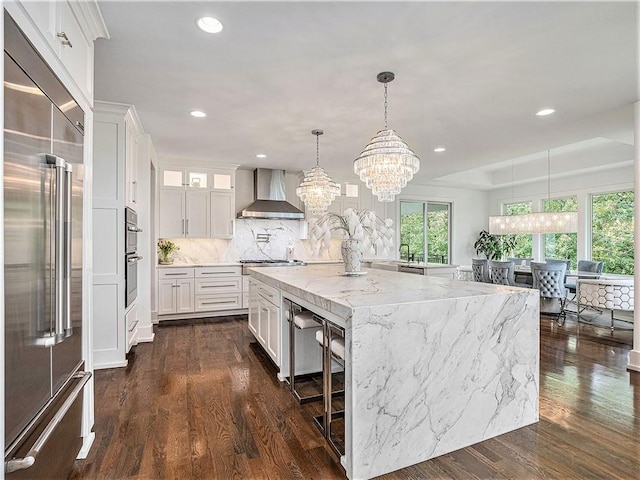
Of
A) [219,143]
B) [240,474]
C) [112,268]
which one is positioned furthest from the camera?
[219,143]

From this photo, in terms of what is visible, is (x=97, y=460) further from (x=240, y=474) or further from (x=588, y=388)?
(x=588, y=388)

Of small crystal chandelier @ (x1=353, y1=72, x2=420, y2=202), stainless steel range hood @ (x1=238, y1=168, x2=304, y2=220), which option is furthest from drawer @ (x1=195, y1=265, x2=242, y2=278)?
small crystal chandelier @ (x1=353, y1=72, x2=420, y2=202)

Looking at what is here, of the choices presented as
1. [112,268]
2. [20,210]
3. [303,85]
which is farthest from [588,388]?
[112,268]

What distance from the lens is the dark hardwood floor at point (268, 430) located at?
187 centimetres

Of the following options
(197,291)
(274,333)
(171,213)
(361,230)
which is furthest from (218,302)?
(361,230)

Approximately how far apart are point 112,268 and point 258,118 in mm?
2118

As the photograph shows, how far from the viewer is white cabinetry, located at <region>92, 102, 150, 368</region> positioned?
11.0 ft

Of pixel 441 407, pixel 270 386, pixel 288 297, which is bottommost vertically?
pixel 270 386

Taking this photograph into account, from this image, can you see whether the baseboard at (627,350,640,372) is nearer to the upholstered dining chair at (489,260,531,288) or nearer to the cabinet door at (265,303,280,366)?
the upholstered dining chair at (489,260,531,288)

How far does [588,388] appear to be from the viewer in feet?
9.45

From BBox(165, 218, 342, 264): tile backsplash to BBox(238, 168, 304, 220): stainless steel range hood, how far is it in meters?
0.44

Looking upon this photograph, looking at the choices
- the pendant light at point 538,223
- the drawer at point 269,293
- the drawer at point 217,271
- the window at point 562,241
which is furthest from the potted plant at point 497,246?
the drawer at point 269,293

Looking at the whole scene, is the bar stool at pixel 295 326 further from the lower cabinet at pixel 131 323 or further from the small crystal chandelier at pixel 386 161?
the lower cabinet at pixel 131 323

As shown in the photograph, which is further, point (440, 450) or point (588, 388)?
point (588, 388)
